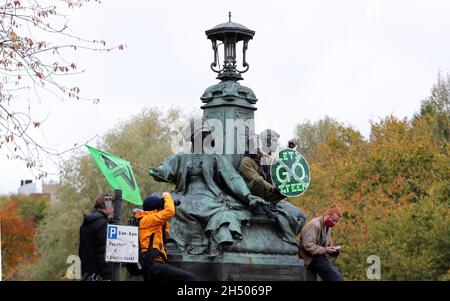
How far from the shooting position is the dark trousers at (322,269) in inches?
844

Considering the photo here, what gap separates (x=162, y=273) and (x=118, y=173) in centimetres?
179

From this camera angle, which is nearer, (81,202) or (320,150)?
(81,202)

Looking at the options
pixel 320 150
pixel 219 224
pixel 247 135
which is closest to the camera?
pixel 219 224

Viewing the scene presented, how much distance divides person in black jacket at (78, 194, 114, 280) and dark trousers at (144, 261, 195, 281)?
0.82m

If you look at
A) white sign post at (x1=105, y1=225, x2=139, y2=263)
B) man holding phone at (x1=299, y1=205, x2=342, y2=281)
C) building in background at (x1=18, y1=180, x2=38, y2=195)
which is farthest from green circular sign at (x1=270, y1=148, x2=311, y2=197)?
building in background at (x1=18, y1=180, x2=38, y2=195)

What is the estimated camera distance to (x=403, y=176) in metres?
53.7

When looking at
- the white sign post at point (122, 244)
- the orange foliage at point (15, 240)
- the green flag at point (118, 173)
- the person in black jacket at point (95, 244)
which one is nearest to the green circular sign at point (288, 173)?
the green flag at point (118, 173)

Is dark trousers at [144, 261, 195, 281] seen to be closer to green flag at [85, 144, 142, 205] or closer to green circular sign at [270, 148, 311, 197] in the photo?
green flag at [85, 144, 142, 205]

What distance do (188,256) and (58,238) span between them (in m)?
36.4

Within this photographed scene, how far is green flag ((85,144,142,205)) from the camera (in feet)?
60.8

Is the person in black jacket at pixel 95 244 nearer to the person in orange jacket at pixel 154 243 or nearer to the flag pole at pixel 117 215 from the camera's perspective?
the person in orange jacket at pixel 154 243
